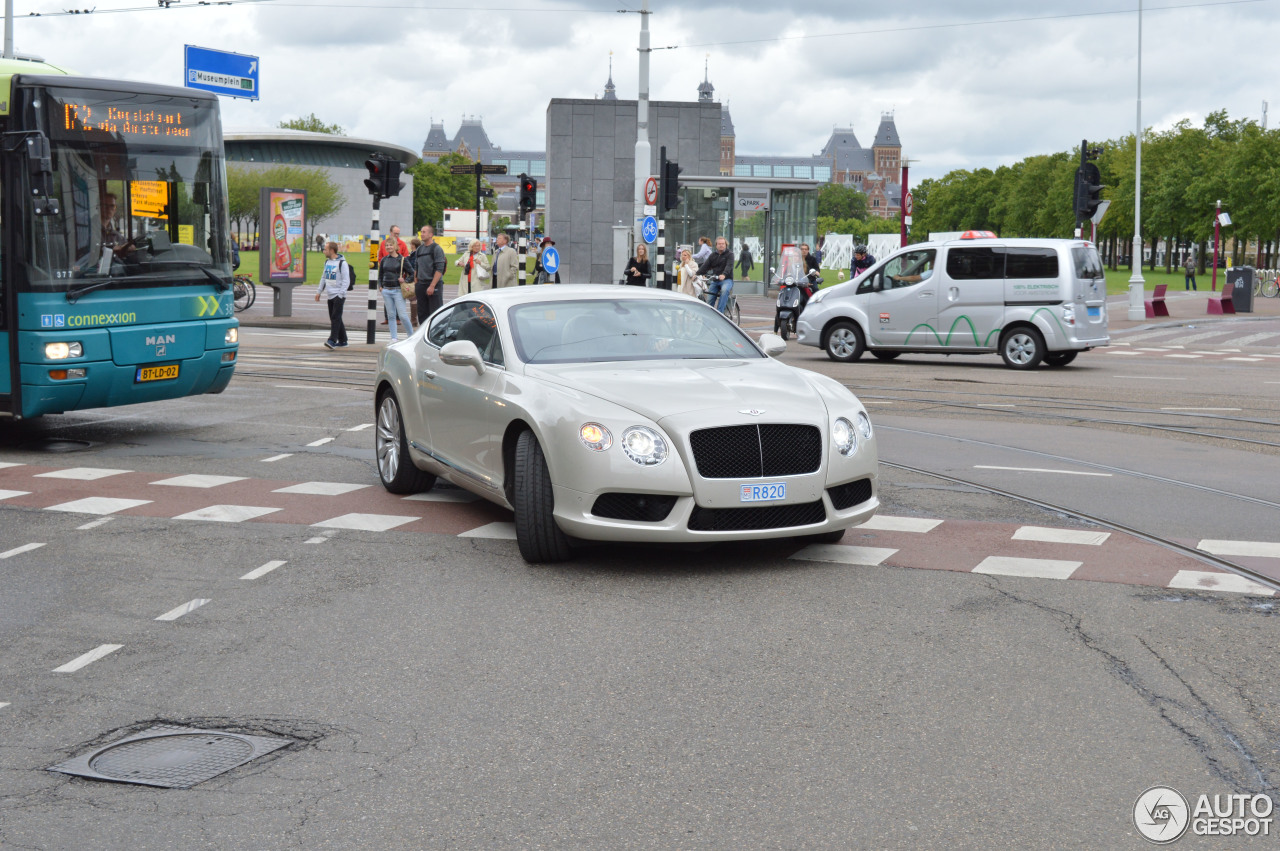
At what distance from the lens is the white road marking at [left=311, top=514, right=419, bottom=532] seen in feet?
26.5

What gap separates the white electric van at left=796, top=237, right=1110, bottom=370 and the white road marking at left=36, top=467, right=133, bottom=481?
1332 cm

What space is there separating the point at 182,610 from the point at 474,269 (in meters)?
21.1

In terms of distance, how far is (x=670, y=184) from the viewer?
25.9 m

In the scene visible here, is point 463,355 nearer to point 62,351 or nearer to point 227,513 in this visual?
point 227,513

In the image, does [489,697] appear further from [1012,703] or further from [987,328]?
[987,328]

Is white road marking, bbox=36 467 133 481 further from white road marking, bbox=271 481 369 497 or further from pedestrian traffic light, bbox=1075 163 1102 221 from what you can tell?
pedestrian traffic light, bbox=1075 163 1102 221

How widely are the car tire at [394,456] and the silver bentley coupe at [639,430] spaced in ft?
2.21

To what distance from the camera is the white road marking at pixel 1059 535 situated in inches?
303

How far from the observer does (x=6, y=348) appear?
35.9 feet

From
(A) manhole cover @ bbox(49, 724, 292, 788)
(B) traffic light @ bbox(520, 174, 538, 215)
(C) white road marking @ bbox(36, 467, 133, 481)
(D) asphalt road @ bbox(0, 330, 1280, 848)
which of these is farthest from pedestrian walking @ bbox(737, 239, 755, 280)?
(A) manhole cover @ bbox(49, 724, 292, 788)

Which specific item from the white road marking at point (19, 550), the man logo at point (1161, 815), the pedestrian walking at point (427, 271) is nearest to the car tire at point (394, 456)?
the white road marking at point (19, 550)

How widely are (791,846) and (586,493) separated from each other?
10.7ft

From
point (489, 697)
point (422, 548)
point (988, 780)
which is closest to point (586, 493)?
point (422, 548)

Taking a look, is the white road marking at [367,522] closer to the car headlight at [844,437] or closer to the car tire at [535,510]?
the car tire at [535,510]
